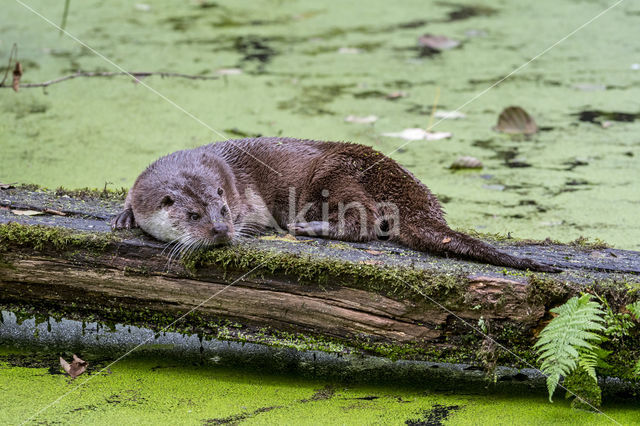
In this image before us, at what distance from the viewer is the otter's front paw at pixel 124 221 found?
299 centimetres

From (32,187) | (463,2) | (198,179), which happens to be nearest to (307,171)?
(198,179)

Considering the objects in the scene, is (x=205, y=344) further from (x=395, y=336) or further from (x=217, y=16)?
(x=217, y=16)

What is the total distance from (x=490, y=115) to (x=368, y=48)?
6.00 ft

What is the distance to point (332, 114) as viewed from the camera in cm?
536

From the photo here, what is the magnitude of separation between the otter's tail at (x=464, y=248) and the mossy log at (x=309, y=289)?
4cm

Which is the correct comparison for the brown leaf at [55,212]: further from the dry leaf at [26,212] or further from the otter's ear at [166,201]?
the otter's ear at [166,201]

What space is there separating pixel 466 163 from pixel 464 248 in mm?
1909

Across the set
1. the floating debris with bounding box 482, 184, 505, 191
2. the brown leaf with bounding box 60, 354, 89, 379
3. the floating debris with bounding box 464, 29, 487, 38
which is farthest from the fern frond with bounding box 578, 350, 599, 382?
the floating debris with bounding box 464, 29, 487, 38

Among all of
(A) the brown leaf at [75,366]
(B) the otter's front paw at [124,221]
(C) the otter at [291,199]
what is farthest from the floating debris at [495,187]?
(A) the brown leaf at [75,366]

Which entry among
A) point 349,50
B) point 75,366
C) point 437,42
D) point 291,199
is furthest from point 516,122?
point 75,366

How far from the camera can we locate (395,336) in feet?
8.56

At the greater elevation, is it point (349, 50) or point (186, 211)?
point (349, 50)

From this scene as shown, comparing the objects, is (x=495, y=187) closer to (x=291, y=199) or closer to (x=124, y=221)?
(x=291, y=199)

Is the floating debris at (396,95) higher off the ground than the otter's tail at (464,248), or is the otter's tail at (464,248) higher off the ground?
the floating debris at (396,95)
